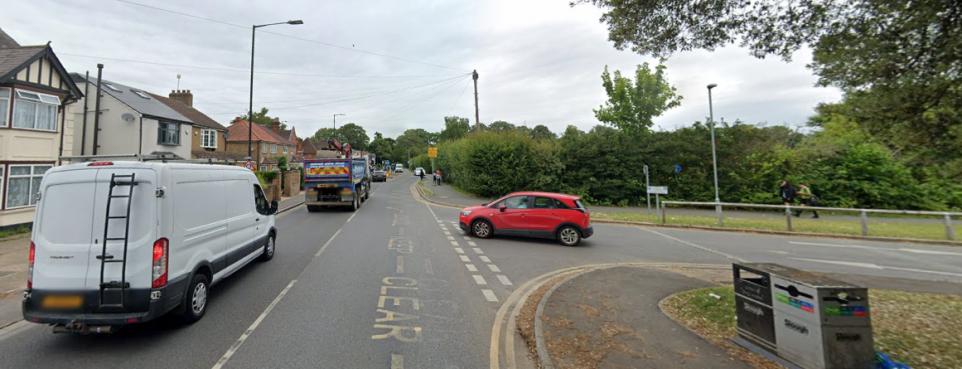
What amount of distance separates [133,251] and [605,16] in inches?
278

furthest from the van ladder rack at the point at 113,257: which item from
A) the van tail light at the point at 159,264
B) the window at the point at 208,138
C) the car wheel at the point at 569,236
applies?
the window at the point at 208,138

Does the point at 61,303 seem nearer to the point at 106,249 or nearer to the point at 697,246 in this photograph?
the point at 106,249

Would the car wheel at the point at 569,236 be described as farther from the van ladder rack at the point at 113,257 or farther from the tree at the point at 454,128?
the tree at the point at 454,128

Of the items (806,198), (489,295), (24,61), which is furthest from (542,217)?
(24,61)

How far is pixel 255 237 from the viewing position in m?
6.89

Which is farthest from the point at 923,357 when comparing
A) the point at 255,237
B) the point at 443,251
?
the point at 255,237

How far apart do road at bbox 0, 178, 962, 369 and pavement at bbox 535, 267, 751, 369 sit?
86 cm

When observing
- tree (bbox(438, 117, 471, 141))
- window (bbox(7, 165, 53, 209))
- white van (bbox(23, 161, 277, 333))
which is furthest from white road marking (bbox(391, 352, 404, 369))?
tree (bbox(438, 117, 471, 141))

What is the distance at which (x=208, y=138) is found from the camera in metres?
34.1

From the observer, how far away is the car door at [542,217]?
10547 mm

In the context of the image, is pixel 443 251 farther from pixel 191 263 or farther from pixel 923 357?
pixel 923 357

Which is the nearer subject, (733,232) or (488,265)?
(488,265)

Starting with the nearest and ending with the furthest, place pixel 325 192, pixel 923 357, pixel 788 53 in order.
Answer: pixel 923 357
pixel 788 53
pixel 325 192

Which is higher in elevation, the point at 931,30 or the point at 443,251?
the point at 931,30
